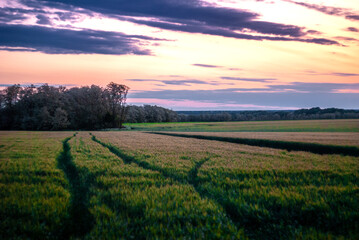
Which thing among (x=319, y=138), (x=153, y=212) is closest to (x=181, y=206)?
(x=153, y=212)

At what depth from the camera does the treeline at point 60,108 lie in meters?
66.5

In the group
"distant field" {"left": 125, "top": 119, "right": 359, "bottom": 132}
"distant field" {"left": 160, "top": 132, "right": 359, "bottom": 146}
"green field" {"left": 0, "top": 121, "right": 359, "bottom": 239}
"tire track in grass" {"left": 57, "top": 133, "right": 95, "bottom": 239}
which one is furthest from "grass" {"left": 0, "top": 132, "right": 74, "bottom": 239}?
"distant field" {"left": 125, "top": 119, "right": 359, "bottom": 132}

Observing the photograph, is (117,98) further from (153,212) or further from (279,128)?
(153,212)

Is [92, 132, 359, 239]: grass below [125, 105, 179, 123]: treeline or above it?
below

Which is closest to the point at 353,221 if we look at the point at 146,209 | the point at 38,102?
the point at 146,209

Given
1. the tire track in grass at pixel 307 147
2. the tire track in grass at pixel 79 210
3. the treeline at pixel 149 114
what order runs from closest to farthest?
the tire track in grass at pixel 79 210, the tire track in grass at pixel 307 147, the treeline at pixel 149 114

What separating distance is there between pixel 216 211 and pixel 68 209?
4.13m

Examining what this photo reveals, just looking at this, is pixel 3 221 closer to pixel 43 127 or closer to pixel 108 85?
pixel 43 127

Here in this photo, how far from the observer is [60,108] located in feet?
221

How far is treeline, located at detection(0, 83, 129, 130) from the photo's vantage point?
66500 millimetres

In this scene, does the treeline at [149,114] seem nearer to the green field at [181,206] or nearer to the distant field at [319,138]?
the distant field at [319,138]

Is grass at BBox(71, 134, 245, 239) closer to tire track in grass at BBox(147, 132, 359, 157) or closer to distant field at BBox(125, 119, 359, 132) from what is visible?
tire track in grass at BBox(147, 132, 359, 157)

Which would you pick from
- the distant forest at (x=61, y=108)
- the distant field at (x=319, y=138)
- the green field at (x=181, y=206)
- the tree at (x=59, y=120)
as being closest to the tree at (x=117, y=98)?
the distant forest at (x=61, y=108)

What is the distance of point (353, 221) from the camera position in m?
5.61
